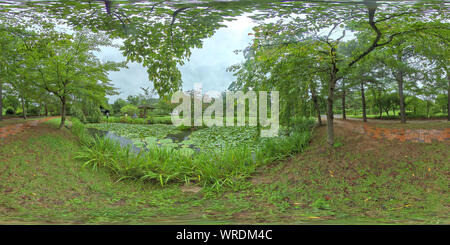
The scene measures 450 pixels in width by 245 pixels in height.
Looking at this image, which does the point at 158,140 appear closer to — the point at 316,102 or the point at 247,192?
the point at 247,192

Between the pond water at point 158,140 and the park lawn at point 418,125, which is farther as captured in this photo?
the park lawn at point 418,125

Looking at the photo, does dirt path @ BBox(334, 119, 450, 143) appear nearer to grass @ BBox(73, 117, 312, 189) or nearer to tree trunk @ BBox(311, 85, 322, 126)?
tree trunk @ BBox(311, 85, 322, 126)

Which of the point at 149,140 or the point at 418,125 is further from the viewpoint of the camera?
the point at 418,125

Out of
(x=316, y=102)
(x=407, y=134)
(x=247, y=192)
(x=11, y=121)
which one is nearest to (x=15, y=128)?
(x=11, y=121)

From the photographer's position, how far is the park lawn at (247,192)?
1.29 metres

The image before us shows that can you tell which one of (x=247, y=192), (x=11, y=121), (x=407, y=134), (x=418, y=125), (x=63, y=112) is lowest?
(x=247, y=192)

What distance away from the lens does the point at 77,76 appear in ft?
8.97

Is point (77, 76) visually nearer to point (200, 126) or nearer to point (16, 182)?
point (16, 182)

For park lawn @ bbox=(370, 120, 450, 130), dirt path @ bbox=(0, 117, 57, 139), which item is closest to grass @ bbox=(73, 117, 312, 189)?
dirt path @ bbox=(0, 117, 57, 139)

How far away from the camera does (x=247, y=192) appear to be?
1.88 meters

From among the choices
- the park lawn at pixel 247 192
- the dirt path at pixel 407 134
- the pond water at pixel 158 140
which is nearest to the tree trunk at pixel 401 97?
the dirt path at pixel 407 134

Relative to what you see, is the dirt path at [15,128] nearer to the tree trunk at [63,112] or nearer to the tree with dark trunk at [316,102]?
the tree trunk at [63,112]

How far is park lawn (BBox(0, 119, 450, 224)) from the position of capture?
1288 mm

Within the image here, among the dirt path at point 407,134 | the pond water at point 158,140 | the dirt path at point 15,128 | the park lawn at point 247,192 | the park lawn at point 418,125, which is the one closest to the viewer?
the park lawn at point 247,192
